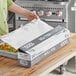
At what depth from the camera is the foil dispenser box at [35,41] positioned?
1241 millimetres

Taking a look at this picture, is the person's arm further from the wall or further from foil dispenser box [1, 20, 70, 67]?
the wall

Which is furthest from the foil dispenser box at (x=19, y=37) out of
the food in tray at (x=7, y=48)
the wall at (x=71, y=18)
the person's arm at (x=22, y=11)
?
the wall at (x=71, y=18)

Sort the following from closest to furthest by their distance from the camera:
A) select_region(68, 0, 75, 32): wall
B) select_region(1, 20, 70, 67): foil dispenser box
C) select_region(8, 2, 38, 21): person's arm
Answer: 1. select_region(1, 20, 70, 67): foil dispenser box
2. select_region(8, 2, 38, 21): person's arm
3. select_region(68, 0, 75, 32): wall

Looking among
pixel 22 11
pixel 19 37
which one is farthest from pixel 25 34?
pixel 22 11

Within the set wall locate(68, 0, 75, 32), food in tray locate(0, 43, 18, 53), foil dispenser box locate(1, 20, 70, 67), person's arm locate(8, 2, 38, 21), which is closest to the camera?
foil dispenser box locate(1, 20, 70, 67)

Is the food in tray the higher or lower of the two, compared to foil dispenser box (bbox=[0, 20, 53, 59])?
lower

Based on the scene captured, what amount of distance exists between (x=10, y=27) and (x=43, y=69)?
2425 mm

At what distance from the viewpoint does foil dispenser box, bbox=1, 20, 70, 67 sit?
124 centimetres

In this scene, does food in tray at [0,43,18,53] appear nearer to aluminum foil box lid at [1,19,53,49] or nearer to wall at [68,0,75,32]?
aluminum foil box lid at [1,19,53,49]

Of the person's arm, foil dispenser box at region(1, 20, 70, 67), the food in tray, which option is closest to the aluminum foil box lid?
foil dispenser box at region(1, 20, 70, 67)

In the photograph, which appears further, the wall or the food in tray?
the wall

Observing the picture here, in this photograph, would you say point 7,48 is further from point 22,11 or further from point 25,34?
point 22,11

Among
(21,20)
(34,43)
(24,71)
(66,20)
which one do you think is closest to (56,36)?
(34,43)

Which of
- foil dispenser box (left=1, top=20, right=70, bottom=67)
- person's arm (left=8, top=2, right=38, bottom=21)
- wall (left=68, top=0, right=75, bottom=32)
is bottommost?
wall (left=68, top=0, right=75, bottom=32)
